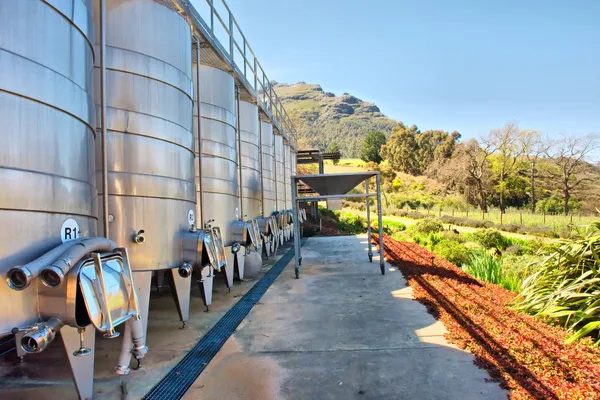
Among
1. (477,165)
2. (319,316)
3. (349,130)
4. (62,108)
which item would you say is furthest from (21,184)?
(349,130)

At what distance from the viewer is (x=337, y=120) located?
16200 cm

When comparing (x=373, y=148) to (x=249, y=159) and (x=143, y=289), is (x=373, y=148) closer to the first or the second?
(x=249, y=159)

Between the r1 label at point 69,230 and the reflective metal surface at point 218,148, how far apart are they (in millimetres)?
4233

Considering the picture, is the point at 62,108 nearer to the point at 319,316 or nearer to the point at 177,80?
the point at 177,80

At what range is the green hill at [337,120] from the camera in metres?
129

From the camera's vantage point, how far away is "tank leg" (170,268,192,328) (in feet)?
18.9

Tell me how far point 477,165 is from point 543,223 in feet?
69.8

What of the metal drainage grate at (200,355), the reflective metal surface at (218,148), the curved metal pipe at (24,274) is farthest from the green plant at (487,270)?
the curved metal pipe at (24,274)

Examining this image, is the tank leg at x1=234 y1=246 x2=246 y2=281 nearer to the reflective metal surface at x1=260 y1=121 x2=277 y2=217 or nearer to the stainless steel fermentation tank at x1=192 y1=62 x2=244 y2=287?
the stainless steel fermentation tank at x1=192 y1=62 x2=244 y2=287

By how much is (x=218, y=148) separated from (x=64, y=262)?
548 centimetres

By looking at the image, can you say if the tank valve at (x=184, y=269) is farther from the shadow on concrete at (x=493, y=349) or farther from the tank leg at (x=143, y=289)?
the shadow on concrete at (x=493, y=349)

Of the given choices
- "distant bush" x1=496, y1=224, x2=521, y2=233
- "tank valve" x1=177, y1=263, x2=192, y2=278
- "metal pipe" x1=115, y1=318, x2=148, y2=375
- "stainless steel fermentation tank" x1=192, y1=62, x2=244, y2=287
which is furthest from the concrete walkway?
"distant bush" x1=496, y1=224, x2=521, y2=233

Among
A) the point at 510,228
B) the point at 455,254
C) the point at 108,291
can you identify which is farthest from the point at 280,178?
the point at 108,291

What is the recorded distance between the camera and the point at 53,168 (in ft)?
10.3
